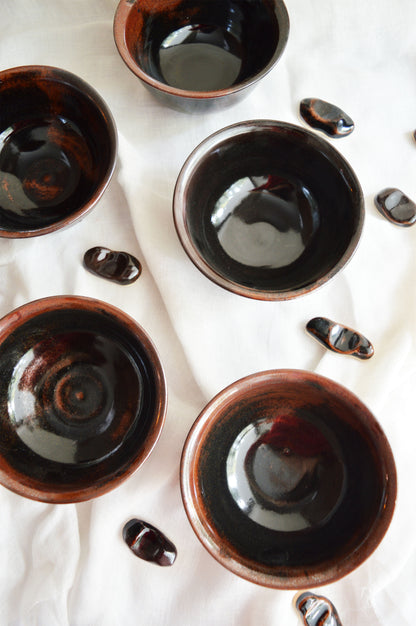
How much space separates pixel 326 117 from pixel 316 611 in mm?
889

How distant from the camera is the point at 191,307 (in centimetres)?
105

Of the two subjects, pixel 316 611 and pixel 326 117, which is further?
pixel 326 117

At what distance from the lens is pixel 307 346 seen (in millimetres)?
1052

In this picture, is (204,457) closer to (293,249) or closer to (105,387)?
(105,387)

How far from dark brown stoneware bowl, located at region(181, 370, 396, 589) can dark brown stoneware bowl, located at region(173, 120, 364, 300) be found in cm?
20

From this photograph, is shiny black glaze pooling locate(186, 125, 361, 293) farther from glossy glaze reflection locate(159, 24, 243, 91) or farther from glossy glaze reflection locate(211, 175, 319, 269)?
glossy glaze reflection locate(159, 24, 243, 91)

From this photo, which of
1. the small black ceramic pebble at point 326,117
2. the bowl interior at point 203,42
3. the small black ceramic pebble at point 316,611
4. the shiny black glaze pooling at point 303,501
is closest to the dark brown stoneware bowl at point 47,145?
the bowl interior at point 203,42

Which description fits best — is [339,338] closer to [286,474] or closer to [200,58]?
[286,474]

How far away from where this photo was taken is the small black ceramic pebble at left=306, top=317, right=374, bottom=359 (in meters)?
1.03

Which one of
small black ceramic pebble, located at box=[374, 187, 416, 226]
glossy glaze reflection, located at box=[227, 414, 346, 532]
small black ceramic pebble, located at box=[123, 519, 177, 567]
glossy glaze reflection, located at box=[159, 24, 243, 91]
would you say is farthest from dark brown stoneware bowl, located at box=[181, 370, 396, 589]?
glossy glaze reflection, located at box=[159, 24, 243, 91]

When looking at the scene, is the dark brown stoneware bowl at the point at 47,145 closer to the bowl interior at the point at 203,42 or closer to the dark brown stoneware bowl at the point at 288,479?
the bowl interior at the point at 203,42

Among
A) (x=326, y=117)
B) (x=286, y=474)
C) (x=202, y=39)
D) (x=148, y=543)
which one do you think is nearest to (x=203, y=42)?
(x=202, y=39)

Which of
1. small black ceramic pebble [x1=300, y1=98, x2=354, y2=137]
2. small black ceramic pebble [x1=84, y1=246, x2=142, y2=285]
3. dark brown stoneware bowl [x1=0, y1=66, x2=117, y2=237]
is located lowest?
small black ceramic pebble [x1=84, y1=246, x2=142, y2=285]

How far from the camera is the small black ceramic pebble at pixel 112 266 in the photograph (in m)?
1.05
